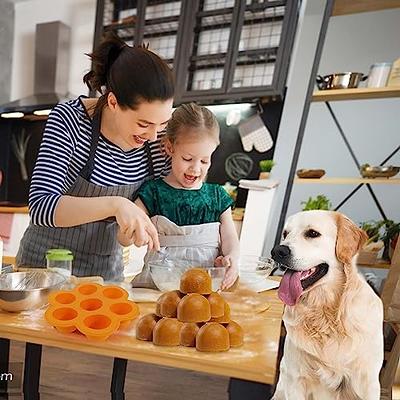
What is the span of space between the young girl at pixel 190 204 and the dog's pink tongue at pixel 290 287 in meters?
0.16

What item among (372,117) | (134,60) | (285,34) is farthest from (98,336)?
(285,34)

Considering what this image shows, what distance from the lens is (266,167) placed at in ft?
2.68

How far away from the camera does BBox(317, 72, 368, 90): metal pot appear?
722 millimetres

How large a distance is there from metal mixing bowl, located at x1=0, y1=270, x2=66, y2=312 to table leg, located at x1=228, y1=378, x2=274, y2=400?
322 mm

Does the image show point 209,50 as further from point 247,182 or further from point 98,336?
point 98,336

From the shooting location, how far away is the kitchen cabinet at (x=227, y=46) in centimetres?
91

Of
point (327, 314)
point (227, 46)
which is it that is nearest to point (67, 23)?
point (227, 46)

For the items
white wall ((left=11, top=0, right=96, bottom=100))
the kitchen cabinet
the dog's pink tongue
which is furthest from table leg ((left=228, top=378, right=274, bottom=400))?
white wall ((left=11, top=0, right=96, bottom=100))

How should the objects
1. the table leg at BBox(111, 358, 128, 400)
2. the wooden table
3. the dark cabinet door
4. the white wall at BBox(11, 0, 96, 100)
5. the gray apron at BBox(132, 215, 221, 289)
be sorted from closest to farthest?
the wooden table → the table leg at BBox(111, 358, 128, 400) → the gray apron at BBox(132, 215, 221, 289) → the dark cabinet door → the white wall at BBox(11, 0, 96, 100)

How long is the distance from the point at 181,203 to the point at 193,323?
10.9 inches

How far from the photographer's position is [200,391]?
0.65m

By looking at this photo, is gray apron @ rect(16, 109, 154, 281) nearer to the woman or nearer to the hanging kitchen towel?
the woman

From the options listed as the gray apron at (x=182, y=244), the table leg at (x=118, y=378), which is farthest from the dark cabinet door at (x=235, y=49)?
the table leg at (x=118, y=378)

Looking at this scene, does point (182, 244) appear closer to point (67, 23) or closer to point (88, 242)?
point (88, 242)
